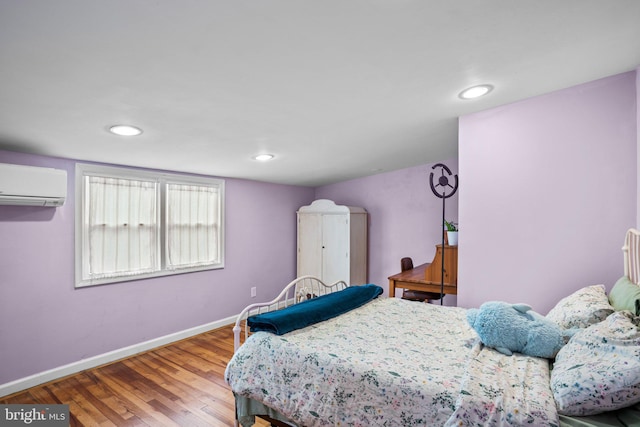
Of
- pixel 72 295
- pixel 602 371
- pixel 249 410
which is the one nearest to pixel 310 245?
pixel 72 295

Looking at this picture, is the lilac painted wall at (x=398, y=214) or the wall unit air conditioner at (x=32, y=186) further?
the lilac painted wall at (x=398, y=214)

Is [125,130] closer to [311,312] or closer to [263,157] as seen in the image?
[263,157]

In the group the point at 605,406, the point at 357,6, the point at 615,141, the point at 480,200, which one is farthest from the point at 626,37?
the point at 605,406

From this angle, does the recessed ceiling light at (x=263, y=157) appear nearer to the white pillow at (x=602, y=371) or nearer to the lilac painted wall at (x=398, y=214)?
the lilac painted wall at (x=398, y=214)

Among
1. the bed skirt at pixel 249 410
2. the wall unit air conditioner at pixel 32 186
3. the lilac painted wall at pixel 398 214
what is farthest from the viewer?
the lilac painted wall at pixel 398 214

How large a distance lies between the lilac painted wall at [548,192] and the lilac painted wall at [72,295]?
2.84 m

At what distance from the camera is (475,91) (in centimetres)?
206

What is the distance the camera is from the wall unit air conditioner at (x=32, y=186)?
2.26 m

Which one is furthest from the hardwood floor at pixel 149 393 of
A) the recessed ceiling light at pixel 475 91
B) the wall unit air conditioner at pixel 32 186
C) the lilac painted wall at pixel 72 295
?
the recessed ceiling light at pixel 475 91

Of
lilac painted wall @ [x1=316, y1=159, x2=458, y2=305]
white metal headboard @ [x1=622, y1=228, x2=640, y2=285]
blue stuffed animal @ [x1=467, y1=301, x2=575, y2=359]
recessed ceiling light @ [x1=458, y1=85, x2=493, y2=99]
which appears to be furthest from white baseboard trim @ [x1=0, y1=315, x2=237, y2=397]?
white metal headboard @ [x1=622, y1=228, x2=640, y2=285]

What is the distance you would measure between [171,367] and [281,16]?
307cm

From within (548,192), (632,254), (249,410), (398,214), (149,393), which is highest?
(548,192)

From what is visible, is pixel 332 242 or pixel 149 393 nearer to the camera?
pixel 149 393

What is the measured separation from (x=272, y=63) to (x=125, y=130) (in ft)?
4.37
